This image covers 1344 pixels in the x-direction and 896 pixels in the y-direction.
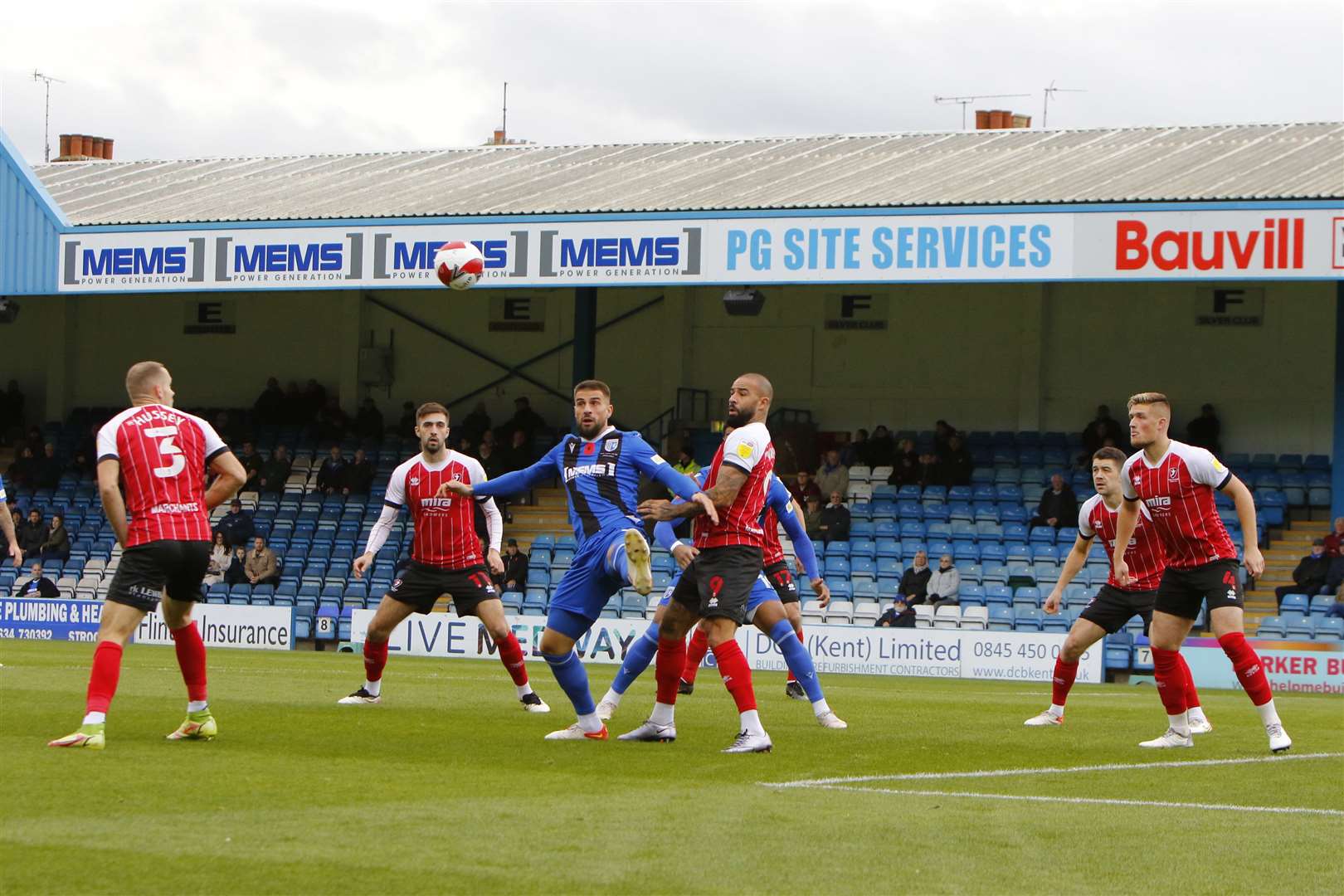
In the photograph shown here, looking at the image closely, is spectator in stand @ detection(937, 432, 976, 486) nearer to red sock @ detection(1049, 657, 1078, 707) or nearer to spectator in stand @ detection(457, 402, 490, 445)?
spectator in stand @ detection(457, 402, 490, 445)

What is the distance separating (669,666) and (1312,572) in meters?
17.1

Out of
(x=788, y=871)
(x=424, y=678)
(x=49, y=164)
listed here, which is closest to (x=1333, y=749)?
(x=788, y=871)

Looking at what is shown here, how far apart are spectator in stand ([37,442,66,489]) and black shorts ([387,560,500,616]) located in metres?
24.8

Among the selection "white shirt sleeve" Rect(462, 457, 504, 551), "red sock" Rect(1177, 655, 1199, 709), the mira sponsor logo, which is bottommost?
"red sock" Rect(1177, 655, 1199, 709)

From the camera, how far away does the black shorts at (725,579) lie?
11102 mm

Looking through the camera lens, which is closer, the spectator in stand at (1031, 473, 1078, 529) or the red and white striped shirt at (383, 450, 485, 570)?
the red and white striped shirt at (383, 450, 485, 570)

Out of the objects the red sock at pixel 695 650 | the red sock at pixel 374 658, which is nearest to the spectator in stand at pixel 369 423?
the red sock at pixel 695 650

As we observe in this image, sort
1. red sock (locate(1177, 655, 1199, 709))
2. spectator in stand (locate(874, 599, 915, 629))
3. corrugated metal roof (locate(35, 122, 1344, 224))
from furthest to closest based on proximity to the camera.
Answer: corrugated metal roof (locate(35, 122, 1344, 224))
spectator in stand (locate(874, 599, 915, 629))
red sock (locate(1177, 655, 1199, 709))

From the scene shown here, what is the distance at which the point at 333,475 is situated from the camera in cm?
3469

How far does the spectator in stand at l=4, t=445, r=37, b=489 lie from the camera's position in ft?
122

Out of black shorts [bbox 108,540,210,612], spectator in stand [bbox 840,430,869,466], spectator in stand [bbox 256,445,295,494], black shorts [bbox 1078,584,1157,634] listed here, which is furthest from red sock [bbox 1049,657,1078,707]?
spectator in stand [bbox 256,445,295,494]

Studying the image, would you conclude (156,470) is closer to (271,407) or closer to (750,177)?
(750,177)

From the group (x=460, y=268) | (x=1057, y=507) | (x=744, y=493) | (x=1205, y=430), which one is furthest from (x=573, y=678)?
(x=1205, y=430)

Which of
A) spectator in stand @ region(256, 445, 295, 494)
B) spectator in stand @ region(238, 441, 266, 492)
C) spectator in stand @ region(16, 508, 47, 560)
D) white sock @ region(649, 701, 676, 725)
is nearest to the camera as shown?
white sock @ region(649, 701, 676, 725)
